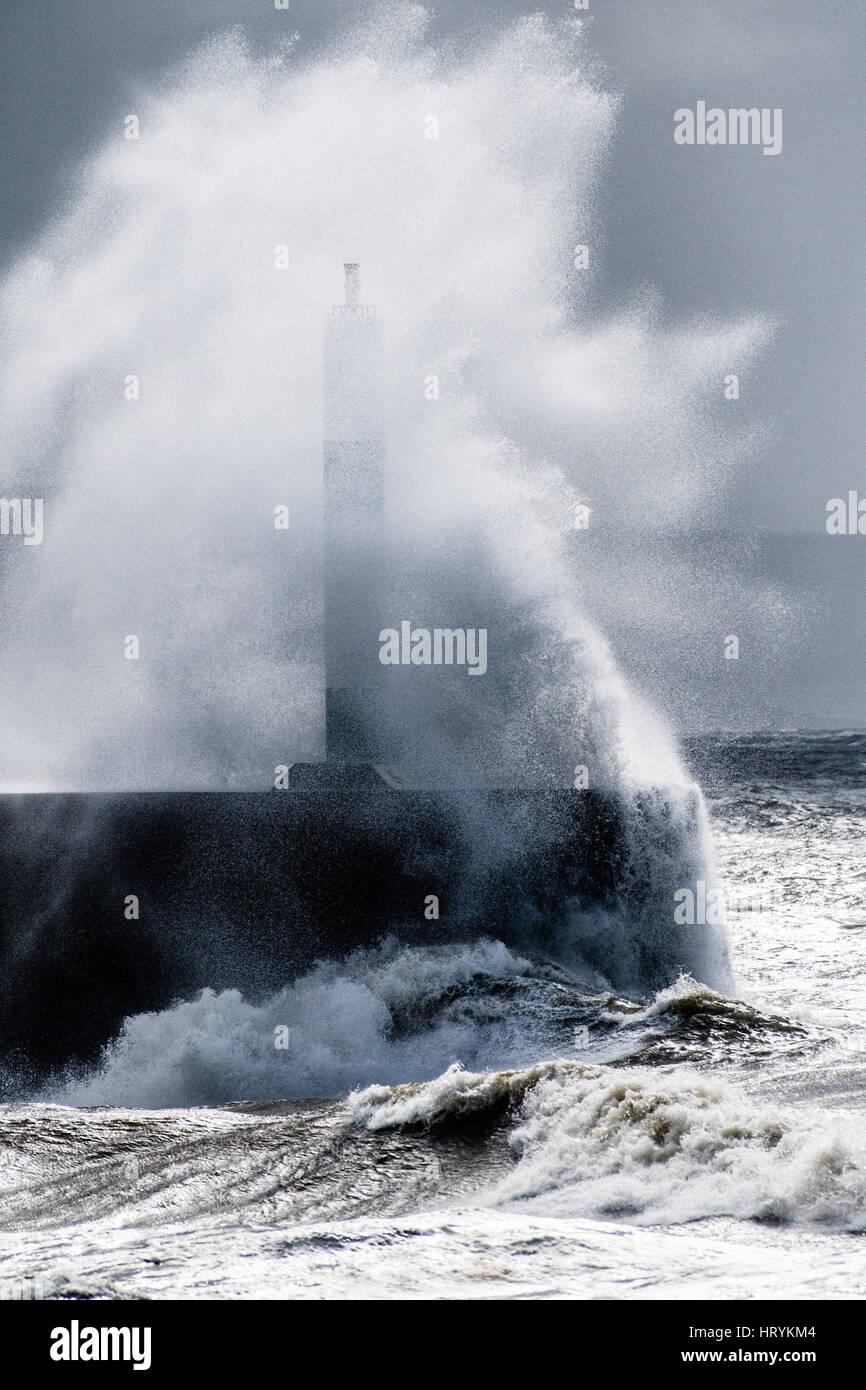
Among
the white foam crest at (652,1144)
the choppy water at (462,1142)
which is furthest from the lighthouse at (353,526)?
the white foam crest at (652,1144)

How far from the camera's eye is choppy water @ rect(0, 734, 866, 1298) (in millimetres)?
5957

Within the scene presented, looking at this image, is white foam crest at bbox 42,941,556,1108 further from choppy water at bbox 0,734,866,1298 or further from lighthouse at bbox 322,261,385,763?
lighthouse at bbox 322,261,385,763

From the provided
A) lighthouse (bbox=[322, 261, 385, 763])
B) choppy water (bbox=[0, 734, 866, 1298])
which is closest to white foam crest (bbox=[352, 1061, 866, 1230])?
choppy water (bbox=[0, 734, 866, 1298])

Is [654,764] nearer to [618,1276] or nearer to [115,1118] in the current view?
[115,1118]

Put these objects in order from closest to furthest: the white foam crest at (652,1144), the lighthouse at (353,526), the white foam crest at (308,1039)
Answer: the white foam crest at (652,1144) < the white foam crest at (308,1039) < the lighthouse at (353,526)

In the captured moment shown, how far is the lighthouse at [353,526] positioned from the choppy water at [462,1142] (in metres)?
6.39

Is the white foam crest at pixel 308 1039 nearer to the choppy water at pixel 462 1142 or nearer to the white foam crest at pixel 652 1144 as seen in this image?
the choppy water at pixel 462 1142

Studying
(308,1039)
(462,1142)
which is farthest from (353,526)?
(462,1142)

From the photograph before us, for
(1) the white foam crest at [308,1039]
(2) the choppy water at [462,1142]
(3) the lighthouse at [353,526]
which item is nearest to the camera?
Answer: (2) the choppy water at [462,1142]

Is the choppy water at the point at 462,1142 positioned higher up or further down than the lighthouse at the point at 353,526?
further down

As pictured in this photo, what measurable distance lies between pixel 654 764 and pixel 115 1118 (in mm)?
8123

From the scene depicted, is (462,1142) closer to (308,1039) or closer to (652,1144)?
(652,1144)

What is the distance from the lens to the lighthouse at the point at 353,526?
1841 centimetres

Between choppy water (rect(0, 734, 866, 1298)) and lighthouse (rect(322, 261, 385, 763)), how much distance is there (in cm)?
639
